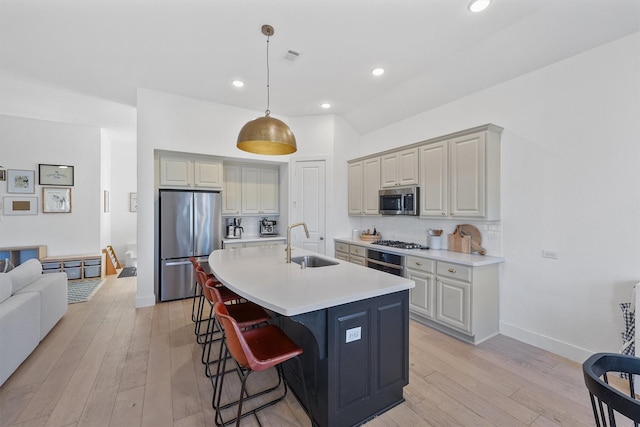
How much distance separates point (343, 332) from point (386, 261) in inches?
85.6

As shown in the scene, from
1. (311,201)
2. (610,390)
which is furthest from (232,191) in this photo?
(610,390)

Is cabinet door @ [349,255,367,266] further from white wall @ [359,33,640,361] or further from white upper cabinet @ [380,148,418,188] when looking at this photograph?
white wall @ [359,33,640,361]

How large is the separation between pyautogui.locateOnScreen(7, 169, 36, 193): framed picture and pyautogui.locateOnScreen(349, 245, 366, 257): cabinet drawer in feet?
20.1

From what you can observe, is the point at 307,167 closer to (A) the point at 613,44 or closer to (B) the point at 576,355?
(A) the point at 613,44

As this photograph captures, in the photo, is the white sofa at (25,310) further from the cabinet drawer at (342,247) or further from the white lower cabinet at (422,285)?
the white lower cabinet at (422,285)

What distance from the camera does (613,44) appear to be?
235 cm

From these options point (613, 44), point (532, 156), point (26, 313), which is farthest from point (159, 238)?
point (613, 44)

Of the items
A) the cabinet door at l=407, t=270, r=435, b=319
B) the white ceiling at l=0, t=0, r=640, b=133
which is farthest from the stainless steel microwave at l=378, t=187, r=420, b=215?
the white ceiling at l=0, t=0, r=640, b=133

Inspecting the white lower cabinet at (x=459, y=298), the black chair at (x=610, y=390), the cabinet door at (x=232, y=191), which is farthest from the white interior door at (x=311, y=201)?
the black chair at (x=610, y=390)

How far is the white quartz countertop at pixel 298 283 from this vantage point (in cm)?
154

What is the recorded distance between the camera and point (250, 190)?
5.13 meters

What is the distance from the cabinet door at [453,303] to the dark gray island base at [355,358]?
1240 millimetres

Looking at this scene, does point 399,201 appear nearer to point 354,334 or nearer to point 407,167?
point 407,167

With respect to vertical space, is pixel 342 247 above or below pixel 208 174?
below
